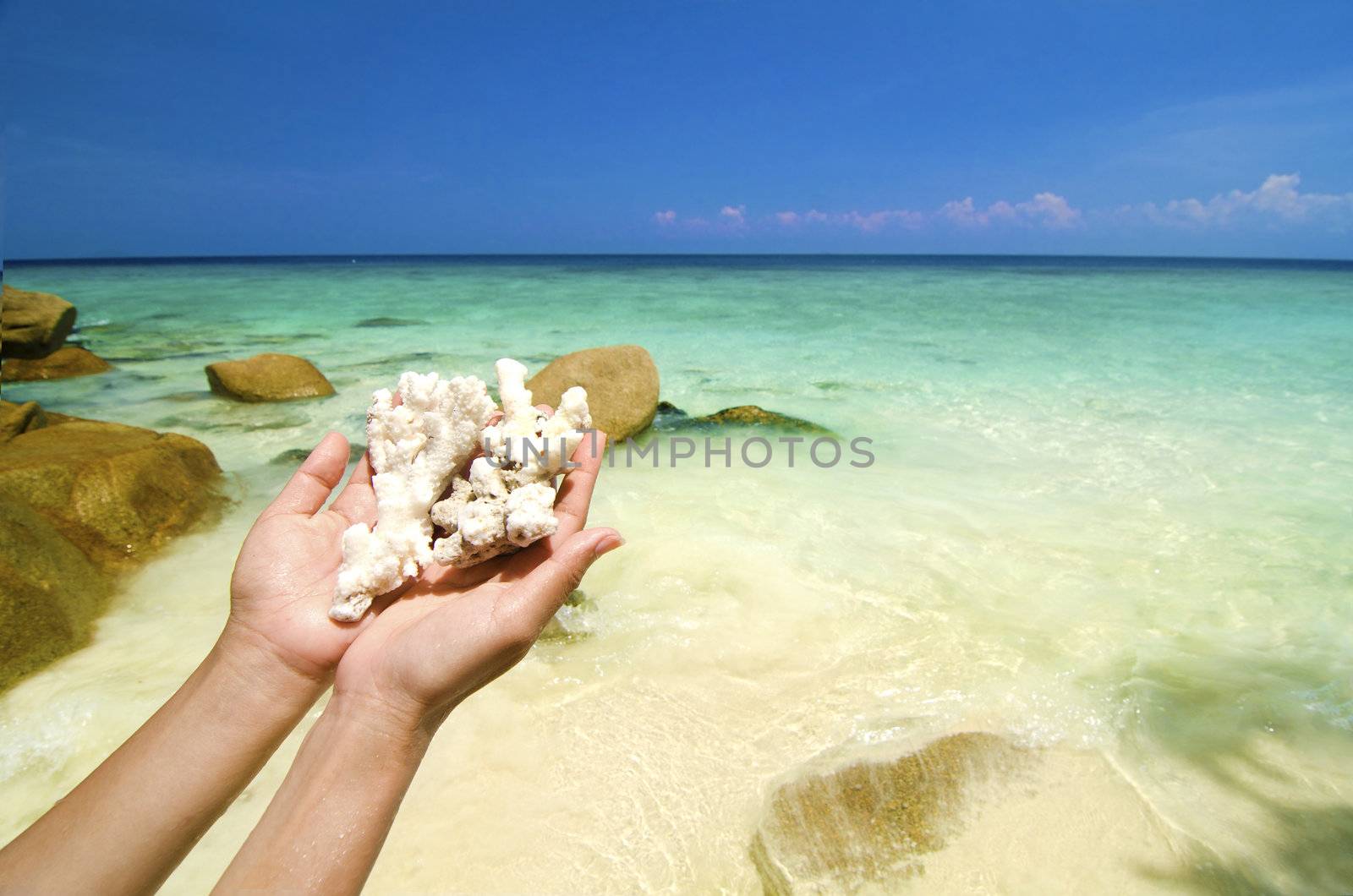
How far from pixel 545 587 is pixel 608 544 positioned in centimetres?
20

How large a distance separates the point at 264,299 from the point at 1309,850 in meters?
28.5

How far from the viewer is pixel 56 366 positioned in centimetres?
1009

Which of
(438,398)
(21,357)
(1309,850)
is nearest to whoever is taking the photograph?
(438,398)

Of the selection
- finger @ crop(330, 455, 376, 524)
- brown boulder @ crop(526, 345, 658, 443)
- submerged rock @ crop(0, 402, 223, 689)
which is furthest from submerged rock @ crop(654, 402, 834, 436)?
finger @ crop(330, 455, 376, 524)

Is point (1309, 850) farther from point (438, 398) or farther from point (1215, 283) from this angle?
point (1215, 283)

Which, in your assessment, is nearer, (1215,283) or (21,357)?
(21,357)

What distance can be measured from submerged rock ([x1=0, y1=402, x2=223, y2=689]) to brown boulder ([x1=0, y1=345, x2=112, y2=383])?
240 inches

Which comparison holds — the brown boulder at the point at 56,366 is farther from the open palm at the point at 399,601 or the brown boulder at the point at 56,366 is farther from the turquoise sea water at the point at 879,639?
the open palm at the point at 399,601

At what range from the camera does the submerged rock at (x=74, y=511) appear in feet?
10.6

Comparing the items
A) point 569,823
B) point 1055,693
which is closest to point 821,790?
point 569,823

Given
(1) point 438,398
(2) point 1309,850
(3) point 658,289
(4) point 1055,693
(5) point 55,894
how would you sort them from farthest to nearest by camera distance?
(3) point 658,289
(4) point 1055,693
(2) point 1309,850
(1) point 438,398
(5) point 55,894

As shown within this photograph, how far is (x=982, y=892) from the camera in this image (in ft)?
7.48

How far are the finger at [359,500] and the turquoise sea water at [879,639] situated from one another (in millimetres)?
1041

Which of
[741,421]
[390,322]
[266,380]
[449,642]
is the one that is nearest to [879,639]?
[449,642]
